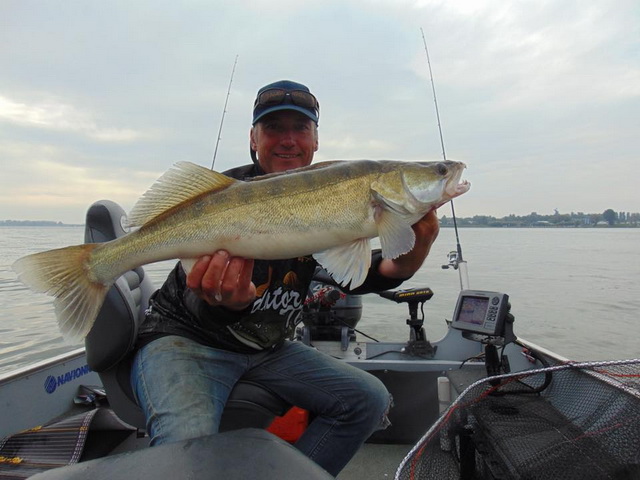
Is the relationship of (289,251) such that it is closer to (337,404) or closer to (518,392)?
(337,404)

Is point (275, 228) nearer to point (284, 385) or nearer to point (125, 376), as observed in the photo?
point (284, 385)

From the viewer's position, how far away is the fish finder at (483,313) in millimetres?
3002

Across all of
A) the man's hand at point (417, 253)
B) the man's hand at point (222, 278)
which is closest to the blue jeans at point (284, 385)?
the man's hand at point (222, 278)

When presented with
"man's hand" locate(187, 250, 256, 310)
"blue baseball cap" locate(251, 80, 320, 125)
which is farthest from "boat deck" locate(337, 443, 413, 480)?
"blue baseball cap" locate(251, 80, 320, 125)

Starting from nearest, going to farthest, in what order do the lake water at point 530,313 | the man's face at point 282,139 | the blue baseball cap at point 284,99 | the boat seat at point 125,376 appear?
the boat seat at point 125,376, the blue baseball cap at point 284,99, the man's face at point 282,139, the lake water at point 530,313

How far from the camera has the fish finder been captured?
3.00 metres

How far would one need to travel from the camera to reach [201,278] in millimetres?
2027

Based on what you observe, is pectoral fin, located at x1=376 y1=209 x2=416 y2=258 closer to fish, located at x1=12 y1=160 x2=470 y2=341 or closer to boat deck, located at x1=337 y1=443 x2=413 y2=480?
fish, located at x1=12 y1=160 x2=470 y2=341

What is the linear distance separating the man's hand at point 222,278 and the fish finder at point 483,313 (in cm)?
180

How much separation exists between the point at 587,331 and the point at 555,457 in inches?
364

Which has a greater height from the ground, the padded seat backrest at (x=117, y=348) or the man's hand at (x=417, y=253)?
the man's hand at (x=417, y=253)

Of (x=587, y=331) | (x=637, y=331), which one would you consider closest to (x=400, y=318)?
(x=587, y=331)

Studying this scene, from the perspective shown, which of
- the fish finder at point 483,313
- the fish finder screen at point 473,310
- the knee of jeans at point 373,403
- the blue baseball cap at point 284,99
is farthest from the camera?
the fish finder screen at point 473,310

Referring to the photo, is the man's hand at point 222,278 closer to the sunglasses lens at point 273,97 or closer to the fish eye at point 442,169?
the fish eye at point 442,169
